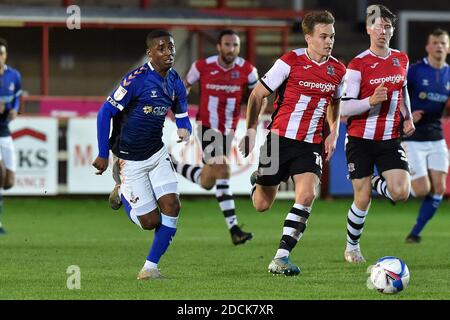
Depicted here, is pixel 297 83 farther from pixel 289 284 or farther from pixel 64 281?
pixel 64 281

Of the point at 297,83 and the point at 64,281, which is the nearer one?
the point at 64,281

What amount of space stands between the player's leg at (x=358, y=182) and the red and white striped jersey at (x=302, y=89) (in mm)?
908

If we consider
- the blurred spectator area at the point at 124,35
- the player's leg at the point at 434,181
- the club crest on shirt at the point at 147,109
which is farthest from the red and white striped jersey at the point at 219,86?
the blurred spectator area at the point at 124,35

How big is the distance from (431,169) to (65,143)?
6.97 meters

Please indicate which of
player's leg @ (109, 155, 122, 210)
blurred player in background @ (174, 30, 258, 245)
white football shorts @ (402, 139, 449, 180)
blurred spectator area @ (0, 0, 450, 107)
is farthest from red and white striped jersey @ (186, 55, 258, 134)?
blurred spectator area @ (0, 0, 450, 107)

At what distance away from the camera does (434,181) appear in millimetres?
13648

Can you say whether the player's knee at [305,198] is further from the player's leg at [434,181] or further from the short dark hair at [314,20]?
the player's leg at [434,181]

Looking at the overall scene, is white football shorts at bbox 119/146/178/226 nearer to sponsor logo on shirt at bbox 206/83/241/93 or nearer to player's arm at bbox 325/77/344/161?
player's arm at bbox 325/77/344/161

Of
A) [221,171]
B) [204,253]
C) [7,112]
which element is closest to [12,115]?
[7,112]

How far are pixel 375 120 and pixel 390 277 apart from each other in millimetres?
2753

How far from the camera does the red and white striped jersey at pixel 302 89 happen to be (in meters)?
10.1
